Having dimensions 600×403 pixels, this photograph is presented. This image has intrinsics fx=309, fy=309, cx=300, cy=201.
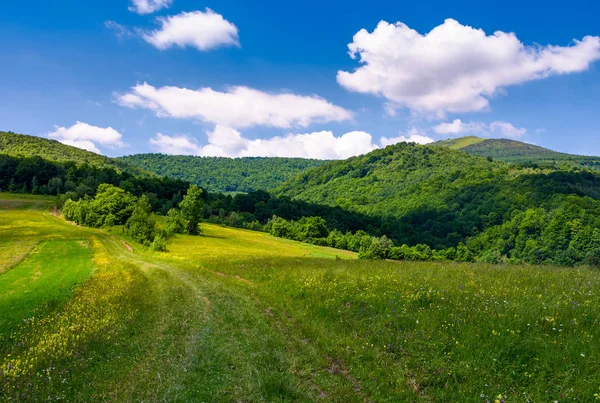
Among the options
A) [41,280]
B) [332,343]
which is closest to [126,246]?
[41,280]

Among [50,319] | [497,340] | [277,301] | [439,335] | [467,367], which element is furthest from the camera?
[277,301]

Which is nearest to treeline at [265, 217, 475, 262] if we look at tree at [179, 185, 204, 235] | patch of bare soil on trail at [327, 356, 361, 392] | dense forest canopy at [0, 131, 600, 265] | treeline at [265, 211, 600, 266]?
treeline at [265, 211, 600, 266]

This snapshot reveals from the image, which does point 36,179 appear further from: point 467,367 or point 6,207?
point 467,367

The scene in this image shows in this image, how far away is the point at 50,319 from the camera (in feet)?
44.6

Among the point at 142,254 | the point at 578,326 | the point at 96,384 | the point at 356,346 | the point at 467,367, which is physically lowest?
the point at 142,254

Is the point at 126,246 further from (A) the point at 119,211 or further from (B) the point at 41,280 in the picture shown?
(A) the point at 119,211

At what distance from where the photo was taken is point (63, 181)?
13075 centimetres

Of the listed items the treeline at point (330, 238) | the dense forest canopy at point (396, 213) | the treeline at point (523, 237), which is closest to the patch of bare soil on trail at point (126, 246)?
the dense forest canopy at point (396, 213)

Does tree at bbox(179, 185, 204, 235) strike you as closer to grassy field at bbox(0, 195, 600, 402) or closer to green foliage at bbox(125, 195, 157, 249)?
green foliage at bbox(125, 195, 157, 249)

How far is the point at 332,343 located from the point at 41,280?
1085 inches

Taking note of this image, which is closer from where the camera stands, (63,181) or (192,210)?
(192,210)

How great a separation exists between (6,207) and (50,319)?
105426mm

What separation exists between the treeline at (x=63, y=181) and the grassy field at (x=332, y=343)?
117 meters

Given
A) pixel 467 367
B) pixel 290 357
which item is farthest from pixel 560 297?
pixel 290 357
